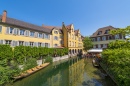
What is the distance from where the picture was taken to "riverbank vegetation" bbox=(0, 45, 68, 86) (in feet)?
40.0

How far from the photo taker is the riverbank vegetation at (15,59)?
40.0ft

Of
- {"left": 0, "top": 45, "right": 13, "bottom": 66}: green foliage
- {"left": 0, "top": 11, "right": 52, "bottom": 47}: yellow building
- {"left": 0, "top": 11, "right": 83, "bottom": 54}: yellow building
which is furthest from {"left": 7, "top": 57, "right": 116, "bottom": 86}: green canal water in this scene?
{"left": 0, "top": 11, "right": 83, "bottom": 54}: yellow building

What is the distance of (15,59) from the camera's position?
18562mm

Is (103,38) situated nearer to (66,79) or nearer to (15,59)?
(66,79)

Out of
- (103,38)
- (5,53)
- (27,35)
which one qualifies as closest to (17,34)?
(27,35)

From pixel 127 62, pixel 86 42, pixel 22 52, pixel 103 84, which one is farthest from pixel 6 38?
pixel 86 42

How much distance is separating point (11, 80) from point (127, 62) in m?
14.9

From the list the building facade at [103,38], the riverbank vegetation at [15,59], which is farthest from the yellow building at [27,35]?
the building facade at [103,38]

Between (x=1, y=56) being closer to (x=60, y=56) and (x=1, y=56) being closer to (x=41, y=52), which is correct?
(x=41, y=52)

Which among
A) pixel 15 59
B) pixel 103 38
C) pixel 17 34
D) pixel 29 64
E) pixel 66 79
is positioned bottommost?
pixel 66 79

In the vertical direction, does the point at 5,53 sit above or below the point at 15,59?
above

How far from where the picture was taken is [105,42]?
4134 centimetres

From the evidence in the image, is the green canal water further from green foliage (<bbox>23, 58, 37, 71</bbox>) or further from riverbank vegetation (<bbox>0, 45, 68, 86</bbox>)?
green foliage (<bbox>23, 58, 37, 71</bbox>)

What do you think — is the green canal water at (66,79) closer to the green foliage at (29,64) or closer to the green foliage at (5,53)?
the green foliage at (29,64)
